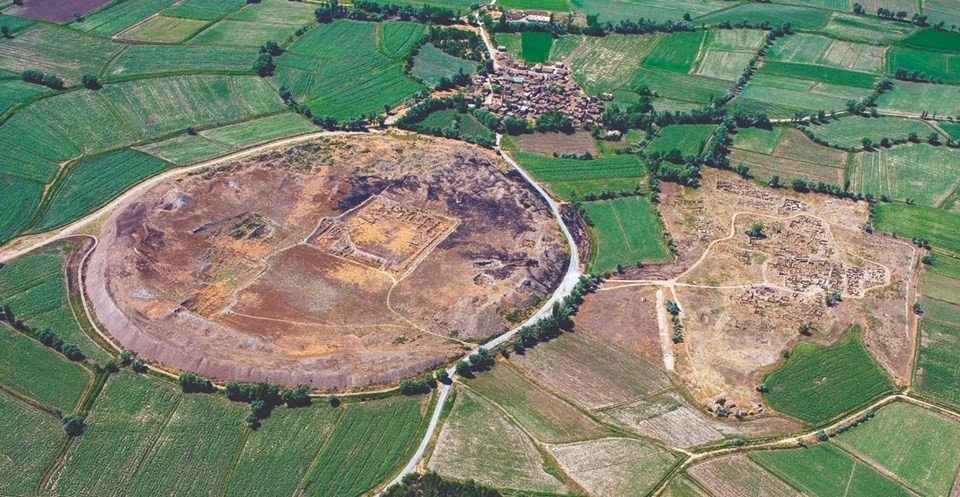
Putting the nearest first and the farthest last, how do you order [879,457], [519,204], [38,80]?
1. [879,457]
2. [519,204]
3. [38,80]

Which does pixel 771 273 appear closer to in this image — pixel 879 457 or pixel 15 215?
pixel 879 457

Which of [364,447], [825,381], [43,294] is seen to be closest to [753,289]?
[825,381]

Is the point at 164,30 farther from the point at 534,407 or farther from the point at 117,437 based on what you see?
the point at 534,407

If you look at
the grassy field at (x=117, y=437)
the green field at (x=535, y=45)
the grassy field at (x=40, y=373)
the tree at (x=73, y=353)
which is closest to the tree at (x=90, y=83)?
the grassy field at (x=40, y=373)

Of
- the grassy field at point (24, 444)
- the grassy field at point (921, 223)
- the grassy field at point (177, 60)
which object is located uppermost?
the grassy field at point (177, 60)

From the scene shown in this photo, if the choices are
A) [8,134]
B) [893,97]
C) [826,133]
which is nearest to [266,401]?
[8,134]

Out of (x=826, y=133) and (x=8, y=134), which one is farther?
(x=826, y=133)

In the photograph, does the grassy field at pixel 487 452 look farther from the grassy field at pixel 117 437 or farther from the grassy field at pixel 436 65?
the grassy field at pixel 436 65

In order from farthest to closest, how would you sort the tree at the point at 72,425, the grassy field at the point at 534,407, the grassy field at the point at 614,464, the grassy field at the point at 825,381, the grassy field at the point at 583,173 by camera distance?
the grassy field at the point at 583,173 → the grassy field at the point at 825,381 → the grassy field at the point at 534,407 → the tree at the point at 72,425 → the grassy field at the point at 614,464
